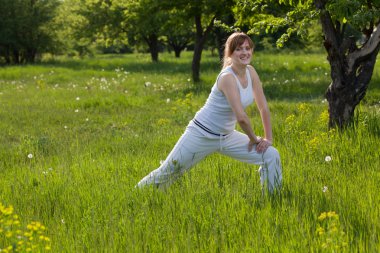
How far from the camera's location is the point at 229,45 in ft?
17.4

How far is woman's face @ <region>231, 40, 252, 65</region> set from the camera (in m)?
5.16

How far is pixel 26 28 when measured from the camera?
123 feet

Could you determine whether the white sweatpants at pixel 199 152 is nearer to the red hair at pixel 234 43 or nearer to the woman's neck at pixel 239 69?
the woman's neck at pixel 239 69

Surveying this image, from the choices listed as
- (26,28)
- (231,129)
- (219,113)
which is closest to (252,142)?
(231,129)

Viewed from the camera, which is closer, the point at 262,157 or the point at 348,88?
the point at 262,157

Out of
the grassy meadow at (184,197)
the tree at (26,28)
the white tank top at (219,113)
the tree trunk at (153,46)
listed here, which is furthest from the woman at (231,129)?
the tree at (26,28)

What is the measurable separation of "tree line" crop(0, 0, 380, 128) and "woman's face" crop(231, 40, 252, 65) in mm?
2042

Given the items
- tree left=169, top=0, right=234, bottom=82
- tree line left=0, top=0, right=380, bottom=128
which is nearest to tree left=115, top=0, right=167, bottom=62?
tree line left=0, top=0, right=380, bottom=128

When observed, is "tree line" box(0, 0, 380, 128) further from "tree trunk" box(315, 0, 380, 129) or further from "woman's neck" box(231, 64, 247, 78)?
"woman's neck" box(231, 64, 247, 78)

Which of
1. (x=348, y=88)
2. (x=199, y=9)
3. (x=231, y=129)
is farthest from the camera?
(x=199, y=9)

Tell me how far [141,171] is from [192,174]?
2.50 ft

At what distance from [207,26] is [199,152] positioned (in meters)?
17.2

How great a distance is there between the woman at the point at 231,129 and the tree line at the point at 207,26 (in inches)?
82.7

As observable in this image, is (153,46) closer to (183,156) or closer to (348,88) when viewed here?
(348,88)
